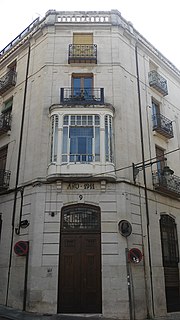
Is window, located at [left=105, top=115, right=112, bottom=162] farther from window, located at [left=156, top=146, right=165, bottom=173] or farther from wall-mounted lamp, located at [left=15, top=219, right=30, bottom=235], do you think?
wall-mounted lamp, located at [left=15, top=219, right=30, bottom=235]

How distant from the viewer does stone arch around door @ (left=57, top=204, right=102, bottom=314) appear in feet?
41.5

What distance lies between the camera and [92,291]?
42.1 feet

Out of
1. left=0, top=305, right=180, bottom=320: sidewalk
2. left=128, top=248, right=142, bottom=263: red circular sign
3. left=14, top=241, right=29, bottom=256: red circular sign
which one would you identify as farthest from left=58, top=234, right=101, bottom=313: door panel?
left=14, top=241, right=29, bottom=256: red circular sign

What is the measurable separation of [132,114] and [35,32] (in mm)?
8248

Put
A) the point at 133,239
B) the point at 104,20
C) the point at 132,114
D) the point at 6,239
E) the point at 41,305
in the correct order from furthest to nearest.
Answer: the point at 104,20, the point at 132,114, the point at 6,239, the point at 133,239, the point at 41,305

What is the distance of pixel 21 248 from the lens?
531 inches

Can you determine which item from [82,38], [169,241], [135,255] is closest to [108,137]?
[135,255]

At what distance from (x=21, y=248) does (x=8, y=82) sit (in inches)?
425

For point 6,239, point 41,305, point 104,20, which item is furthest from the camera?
point 104,20

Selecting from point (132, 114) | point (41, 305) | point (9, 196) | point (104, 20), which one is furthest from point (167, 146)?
point (41, 305)

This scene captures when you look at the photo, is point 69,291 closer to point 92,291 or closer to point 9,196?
point 92,291

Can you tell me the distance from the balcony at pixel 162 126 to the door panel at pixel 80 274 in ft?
25.3

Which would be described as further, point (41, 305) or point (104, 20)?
point (104, 20)

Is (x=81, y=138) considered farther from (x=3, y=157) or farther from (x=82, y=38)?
(x=82, y=38)
